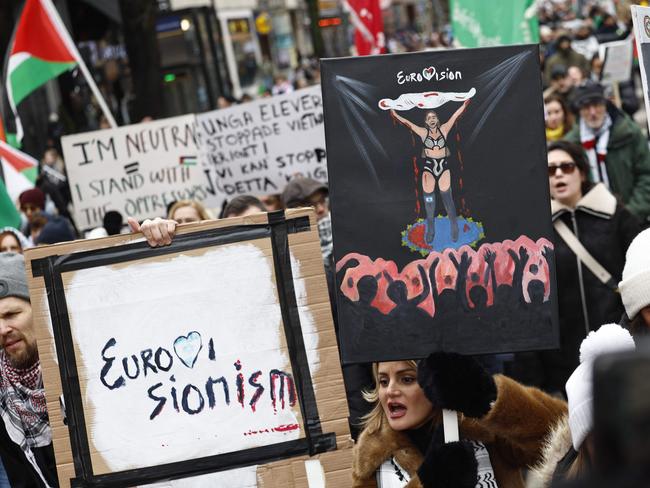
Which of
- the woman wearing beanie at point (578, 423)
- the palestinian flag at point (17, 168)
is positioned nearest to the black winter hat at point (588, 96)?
the palestinian flag at point (17, 168)

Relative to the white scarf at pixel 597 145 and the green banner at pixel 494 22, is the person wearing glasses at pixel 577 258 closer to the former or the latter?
the white scarf at pixel 597 145

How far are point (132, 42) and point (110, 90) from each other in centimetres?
1052

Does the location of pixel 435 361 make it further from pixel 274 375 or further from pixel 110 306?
pixel 110 306

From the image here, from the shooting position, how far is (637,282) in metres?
2.94

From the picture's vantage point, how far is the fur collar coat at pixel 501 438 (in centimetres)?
319

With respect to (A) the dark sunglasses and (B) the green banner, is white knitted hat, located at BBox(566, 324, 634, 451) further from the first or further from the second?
(B) the green banner

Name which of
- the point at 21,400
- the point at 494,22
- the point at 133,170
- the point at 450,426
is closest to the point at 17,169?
the point at 133,170

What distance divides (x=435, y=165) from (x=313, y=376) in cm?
67

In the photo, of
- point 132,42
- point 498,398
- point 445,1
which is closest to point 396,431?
point 498,398

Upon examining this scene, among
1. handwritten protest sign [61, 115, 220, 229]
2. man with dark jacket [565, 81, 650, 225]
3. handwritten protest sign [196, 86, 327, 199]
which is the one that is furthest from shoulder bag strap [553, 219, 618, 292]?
handwritten protest sign [61, 115, 220, 229]

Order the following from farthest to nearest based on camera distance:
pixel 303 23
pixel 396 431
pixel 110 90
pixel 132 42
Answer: pixel 303 23, pixel 110 90, pixel 132 42, pixel 396 431

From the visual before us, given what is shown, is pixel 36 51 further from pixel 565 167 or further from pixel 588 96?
pixel 565 167

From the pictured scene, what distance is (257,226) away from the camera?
330 cm

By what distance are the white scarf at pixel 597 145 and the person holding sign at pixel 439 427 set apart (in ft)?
15.9
